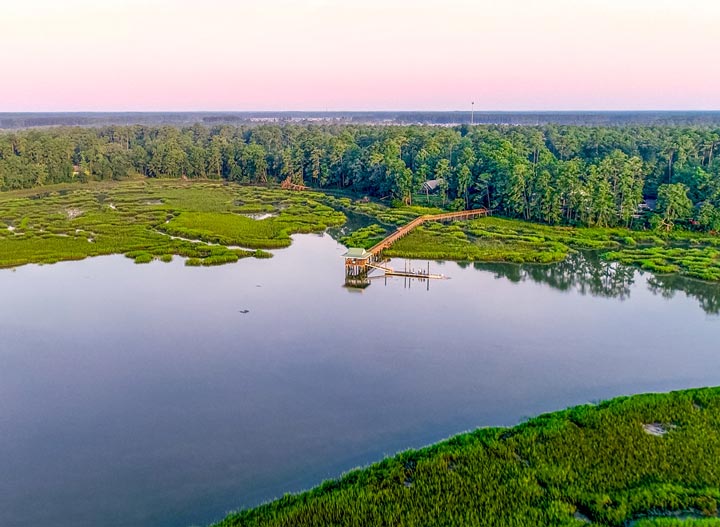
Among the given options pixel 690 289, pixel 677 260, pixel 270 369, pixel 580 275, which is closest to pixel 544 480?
pixel 270 369

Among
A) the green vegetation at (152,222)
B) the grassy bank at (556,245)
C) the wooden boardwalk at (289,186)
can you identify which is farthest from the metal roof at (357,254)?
the wooden boardwalk at (289,186)

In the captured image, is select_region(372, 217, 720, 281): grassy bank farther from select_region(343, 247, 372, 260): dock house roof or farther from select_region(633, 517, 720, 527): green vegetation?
select_region(633, 517, 720, 527): green vegetation

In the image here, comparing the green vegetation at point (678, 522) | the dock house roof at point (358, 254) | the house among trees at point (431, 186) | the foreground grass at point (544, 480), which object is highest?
the house among trees at point (431, 186)

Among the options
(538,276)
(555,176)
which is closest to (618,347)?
(538,276)

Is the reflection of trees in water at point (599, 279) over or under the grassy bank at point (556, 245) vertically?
under

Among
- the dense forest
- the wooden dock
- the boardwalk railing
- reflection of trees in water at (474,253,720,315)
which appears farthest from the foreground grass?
the dense forest

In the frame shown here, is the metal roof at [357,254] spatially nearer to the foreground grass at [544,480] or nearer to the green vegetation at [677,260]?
the green vegetation at [677,260]

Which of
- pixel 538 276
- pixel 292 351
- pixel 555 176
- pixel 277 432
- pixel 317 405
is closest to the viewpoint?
pixel 277 432

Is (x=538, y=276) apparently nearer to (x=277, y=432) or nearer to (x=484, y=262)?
(x=484, y=262)
